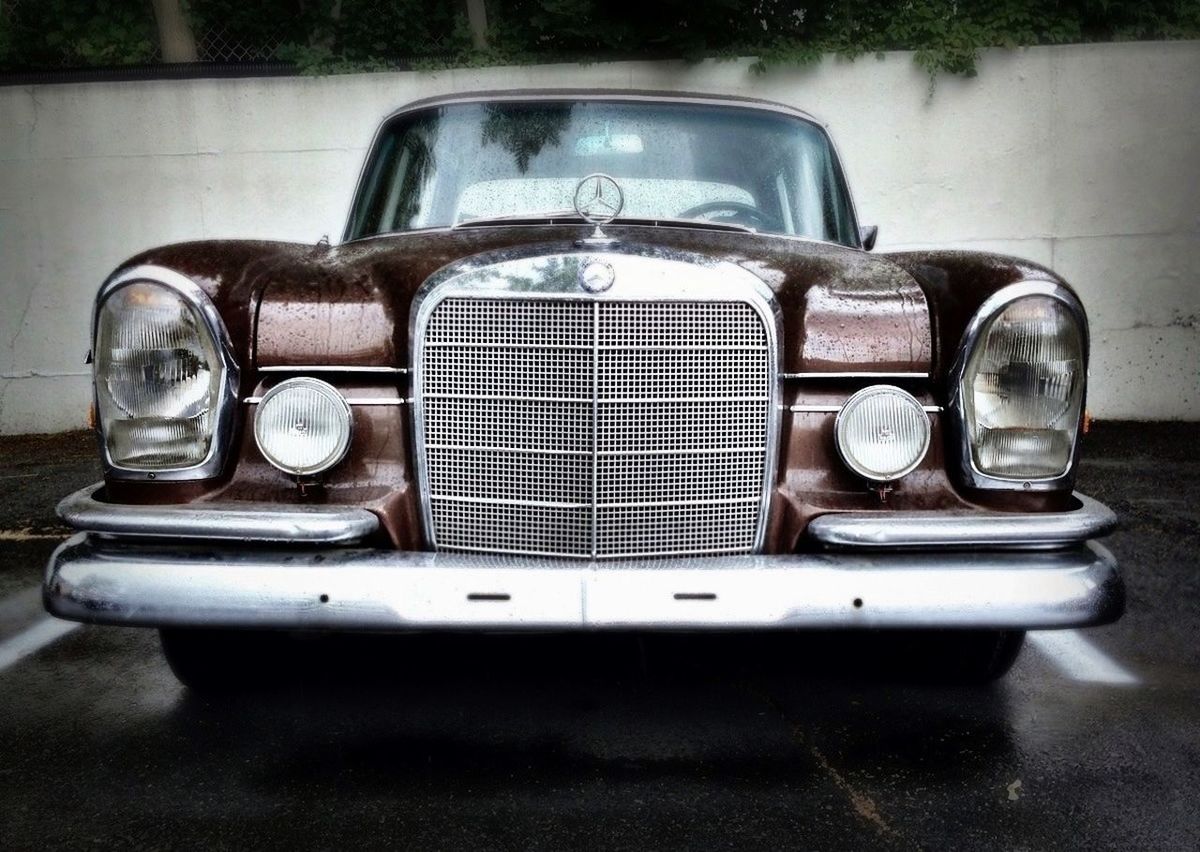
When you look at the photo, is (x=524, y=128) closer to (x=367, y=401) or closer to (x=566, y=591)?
(x=367, y=401)

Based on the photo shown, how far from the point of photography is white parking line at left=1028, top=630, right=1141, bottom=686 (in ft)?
10.7

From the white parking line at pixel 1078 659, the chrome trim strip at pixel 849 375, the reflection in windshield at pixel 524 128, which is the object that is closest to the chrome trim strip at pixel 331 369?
the chrome trim strip at pixel 849 375

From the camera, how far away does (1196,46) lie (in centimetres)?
749

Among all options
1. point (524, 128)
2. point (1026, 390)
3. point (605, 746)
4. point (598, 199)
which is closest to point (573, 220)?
point (598, 199)

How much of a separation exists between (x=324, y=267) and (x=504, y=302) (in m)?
0.56

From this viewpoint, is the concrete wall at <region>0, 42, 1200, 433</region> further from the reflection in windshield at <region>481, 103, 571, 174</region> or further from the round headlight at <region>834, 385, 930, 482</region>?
the round headlight at <region>834, 385, 930, 482</region>

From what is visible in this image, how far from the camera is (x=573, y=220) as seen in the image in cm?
320

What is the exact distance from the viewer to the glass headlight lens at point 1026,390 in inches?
103

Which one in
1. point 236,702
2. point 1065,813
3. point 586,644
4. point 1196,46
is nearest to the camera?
point 1065,813

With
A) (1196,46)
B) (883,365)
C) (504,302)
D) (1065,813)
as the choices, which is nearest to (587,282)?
(504,302)

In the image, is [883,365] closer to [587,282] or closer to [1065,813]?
[587,282]

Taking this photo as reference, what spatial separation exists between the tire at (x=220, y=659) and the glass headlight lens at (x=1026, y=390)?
1.95m

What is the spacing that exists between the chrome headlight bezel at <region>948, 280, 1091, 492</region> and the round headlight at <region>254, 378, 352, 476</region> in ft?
4.58

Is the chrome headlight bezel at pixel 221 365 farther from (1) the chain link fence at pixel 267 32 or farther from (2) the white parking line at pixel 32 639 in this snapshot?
(1) the chain link fence at pixel 267 32
